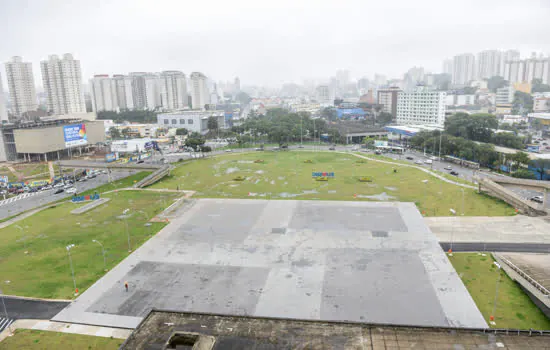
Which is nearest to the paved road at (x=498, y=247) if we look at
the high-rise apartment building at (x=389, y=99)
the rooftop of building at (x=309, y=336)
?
the rooftop of building at (x=309, y=336)

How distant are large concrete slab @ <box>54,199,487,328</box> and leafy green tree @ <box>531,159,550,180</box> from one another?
24.3m

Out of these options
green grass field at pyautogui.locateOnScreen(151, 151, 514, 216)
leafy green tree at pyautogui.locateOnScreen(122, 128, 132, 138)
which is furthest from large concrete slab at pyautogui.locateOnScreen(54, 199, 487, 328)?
leafy green tree at pyautogui.locateOnScreen(122, 128, 132, 138)

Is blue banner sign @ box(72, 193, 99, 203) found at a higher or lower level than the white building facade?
lower

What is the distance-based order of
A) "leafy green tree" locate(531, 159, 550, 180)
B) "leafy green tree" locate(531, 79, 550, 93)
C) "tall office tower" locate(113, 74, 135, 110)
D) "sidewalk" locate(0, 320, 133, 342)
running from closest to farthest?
"sidewalk" locate(0, 320, 133, 342) < "leafy green tree" locate(531, 159, 550, 180) < "leafy green tree" locate(531, 79, 550, 93) < "tall office tower" locate(113, 74, 135, 110)

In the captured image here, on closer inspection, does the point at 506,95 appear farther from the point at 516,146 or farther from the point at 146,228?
the point at 146,228

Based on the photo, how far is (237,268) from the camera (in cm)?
2506

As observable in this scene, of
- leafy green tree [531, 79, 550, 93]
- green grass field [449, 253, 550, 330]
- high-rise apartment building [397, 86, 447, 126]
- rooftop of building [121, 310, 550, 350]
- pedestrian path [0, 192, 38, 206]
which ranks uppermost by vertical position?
leafy green tree [531, 79, 550, 93]

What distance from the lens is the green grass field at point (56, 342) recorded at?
18188mm

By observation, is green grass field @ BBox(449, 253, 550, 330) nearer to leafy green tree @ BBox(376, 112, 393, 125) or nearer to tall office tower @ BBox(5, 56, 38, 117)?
leafy green tree @ BBox(376, 112, 393, 125)

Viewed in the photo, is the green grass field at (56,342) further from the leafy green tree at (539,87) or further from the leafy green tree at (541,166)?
the leafy green tree at (539,87)

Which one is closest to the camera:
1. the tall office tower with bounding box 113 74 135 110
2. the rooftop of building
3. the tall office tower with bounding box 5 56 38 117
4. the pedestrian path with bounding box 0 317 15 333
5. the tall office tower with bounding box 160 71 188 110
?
the rooftop of building

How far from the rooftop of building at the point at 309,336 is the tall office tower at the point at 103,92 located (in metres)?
159

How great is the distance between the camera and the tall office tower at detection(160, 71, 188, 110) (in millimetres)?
157325

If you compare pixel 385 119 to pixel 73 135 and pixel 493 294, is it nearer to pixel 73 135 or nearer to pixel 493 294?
pixel 73 135
